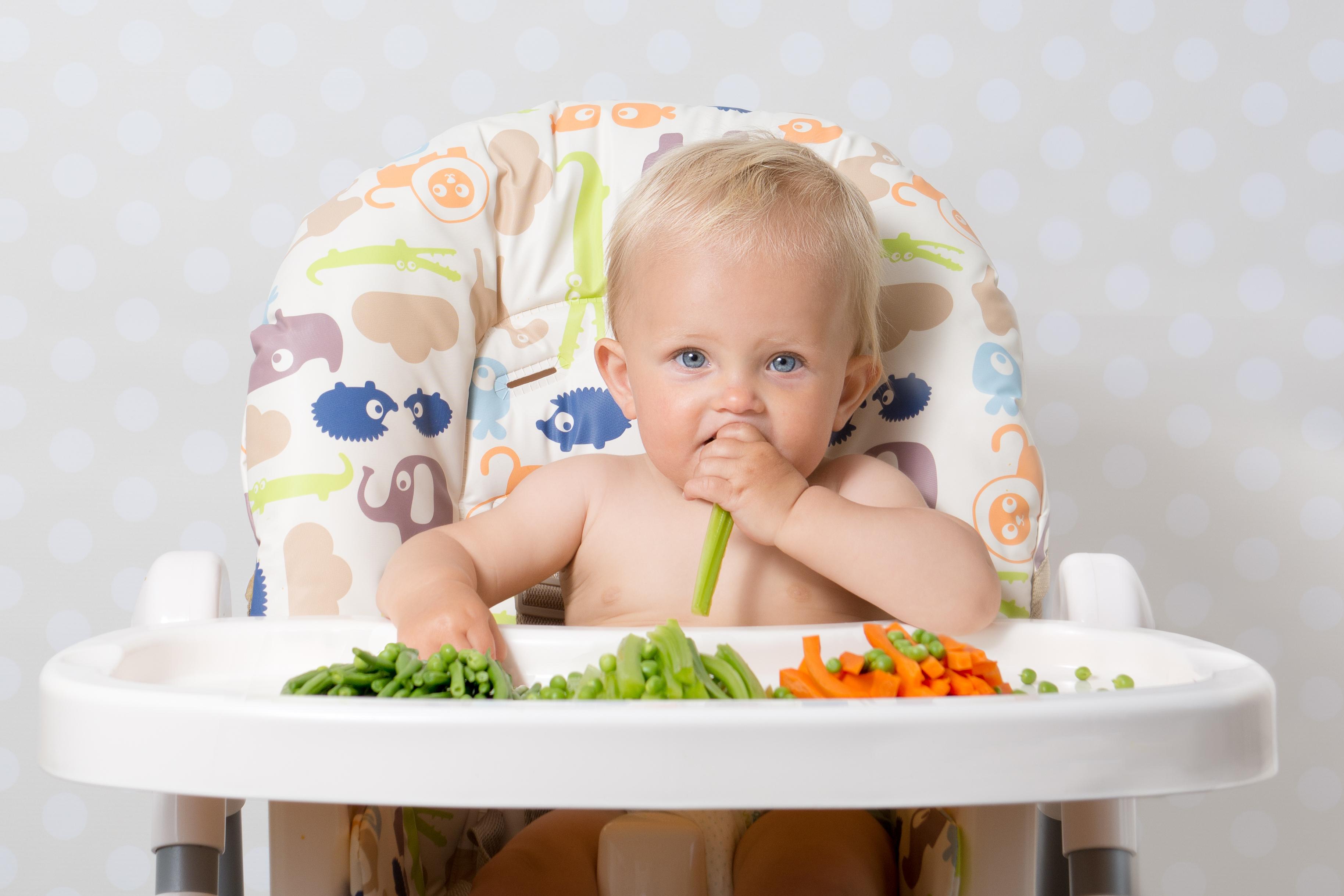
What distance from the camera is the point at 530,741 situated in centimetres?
47

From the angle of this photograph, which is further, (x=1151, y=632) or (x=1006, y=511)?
(x=1006, y=511)

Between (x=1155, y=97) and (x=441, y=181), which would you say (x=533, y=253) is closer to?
(x=441, y=181)

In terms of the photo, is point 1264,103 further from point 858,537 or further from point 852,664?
point 852,664

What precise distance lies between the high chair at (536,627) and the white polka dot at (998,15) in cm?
52

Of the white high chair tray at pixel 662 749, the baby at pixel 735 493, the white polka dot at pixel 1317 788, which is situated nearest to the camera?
the white high chair tray at pixel 662 749

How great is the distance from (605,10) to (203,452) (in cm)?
77

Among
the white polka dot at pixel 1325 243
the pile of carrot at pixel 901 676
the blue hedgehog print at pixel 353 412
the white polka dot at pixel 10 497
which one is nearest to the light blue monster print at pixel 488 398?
the blue hedgehog print at pixel 353 412

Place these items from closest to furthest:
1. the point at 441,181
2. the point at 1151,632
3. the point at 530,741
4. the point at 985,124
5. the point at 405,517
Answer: the point at 530,741 < the point at 1151,632 < the point at 405,517 < the point at 441,181 < the point at 985,124

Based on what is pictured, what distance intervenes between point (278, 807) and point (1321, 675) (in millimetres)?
1446

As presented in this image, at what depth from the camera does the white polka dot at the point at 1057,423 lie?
1.59m

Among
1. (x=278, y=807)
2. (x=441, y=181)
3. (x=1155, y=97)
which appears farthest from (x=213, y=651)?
(x=1155, y=97)

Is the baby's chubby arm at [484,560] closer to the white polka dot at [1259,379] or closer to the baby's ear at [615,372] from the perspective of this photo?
the baby's ear at [615,372]

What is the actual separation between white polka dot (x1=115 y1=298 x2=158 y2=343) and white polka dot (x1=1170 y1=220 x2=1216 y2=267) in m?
1.33

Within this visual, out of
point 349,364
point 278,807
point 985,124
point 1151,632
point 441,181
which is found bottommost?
point 278,807
